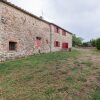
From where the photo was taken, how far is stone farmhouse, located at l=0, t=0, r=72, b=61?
14.1 m

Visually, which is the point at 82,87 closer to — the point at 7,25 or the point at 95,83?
the point at 95,83

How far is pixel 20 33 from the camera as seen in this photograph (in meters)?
16.6

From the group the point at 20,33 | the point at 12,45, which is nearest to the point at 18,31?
the point at 20,33

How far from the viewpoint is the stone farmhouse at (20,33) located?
14.1 metres

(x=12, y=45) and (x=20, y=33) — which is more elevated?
(x=20, y=33)

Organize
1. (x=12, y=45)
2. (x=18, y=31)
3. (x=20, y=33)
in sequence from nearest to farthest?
(x=12, y=45) → (x=18, y=31) → (x=20, y=33)

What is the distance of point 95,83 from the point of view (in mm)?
6992

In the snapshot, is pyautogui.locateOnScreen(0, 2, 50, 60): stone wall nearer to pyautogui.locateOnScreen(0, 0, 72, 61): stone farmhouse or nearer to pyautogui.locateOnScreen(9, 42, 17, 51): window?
pyautogui.locateOnScreen(0, 0, 72, 61): stone farmhouse

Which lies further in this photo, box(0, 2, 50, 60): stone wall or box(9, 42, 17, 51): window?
box(9, 42, 17, 51): window

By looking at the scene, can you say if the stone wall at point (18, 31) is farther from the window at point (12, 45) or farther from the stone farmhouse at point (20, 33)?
the window at point (12, 45)

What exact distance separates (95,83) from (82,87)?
2.58 feet

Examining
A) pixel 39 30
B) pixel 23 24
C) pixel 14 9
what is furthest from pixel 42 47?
pixel 14 9

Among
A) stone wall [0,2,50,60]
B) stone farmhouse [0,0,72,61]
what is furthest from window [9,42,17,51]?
stone wall [0,2,50,60]

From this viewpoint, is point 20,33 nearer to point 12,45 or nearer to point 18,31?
point 18,31
